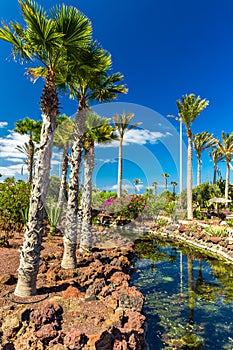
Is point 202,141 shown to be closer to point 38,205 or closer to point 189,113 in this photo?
point 189,113

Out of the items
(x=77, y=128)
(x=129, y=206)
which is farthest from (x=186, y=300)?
(x=129, y=206)

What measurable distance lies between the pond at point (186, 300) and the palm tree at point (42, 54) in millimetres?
3042

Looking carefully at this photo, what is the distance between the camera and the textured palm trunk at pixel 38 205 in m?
5.23

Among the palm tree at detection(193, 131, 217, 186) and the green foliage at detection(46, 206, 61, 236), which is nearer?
the green foliage at detection(46, 206, 61, 236)

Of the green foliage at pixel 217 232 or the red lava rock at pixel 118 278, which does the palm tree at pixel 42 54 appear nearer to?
the red lava rock at pixel 118 278

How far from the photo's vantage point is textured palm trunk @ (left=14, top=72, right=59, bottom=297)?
5.23 m

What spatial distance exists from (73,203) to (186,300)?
436 cm

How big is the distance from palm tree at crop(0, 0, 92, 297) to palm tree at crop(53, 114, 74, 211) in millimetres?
9045

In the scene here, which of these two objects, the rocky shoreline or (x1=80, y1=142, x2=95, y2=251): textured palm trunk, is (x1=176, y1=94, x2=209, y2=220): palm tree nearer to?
(x1=80, y1=142, x2=95, y2=251): textured palm trunk

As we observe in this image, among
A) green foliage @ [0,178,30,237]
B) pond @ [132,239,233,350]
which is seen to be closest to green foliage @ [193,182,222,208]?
pond @ [132,239,233,350]

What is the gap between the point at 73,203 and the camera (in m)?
7.62

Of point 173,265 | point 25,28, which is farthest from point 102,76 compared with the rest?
point 173,265

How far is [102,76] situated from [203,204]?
26.2 meters

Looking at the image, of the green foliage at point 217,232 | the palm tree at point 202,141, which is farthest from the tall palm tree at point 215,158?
the green foliage at point 217,232
